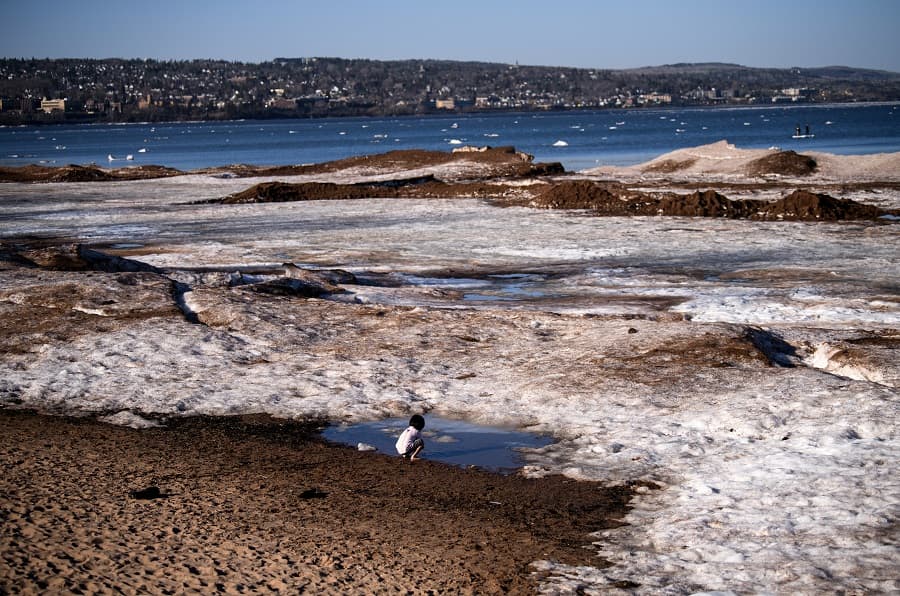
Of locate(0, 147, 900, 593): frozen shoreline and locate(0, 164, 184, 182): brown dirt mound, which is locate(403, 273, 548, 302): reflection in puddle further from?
locate(0, 164, 184, 182): brown dirt mound

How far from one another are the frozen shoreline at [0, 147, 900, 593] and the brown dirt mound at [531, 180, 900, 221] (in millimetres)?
5130

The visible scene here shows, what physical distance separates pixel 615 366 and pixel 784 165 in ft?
117

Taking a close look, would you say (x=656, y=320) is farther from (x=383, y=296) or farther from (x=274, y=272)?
(x=274, y=272)

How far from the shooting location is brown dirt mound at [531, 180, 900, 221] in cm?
3134

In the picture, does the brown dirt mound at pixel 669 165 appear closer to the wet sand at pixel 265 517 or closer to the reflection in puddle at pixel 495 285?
the reflection in puddle at pixel 495 285

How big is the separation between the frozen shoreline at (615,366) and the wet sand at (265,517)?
22.5 inches

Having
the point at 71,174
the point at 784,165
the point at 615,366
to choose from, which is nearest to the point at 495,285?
the point at 615,366

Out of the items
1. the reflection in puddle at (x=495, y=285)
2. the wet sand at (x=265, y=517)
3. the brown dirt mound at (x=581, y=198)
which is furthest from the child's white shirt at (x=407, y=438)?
the brown dirt mound at (x=581, y=198)

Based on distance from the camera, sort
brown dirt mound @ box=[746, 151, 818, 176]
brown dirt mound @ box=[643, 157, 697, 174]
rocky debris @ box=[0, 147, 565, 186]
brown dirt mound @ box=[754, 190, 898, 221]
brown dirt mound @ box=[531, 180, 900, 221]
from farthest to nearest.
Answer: rocky debris @ box=[0, 147, 565, 186]
brown dirt mound @ box=[643, 157, 697, 174]
brown dirt mound @ box=[746, 151, 818, 176]
brown dirt mound @ box=[531, 180, 900, 221]
brown dirt mound @ box=[754, 190, 898, 221]

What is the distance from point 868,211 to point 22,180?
1730 inches

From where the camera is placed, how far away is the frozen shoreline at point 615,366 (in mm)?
8297

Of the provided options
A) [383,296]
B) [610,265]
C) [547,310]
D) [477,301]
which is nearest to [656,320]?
[547,310]

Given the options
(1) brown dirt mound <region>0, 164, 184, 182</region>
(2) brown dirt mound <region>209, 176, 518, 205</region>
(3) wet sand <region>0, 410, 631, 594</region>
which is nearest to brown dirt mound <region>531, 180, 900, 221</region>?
(2) brown dirt mound <region>209, 176, 518, 205</region>

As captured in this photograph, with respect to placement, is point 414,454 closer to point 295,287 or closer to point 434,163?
point 295,287
